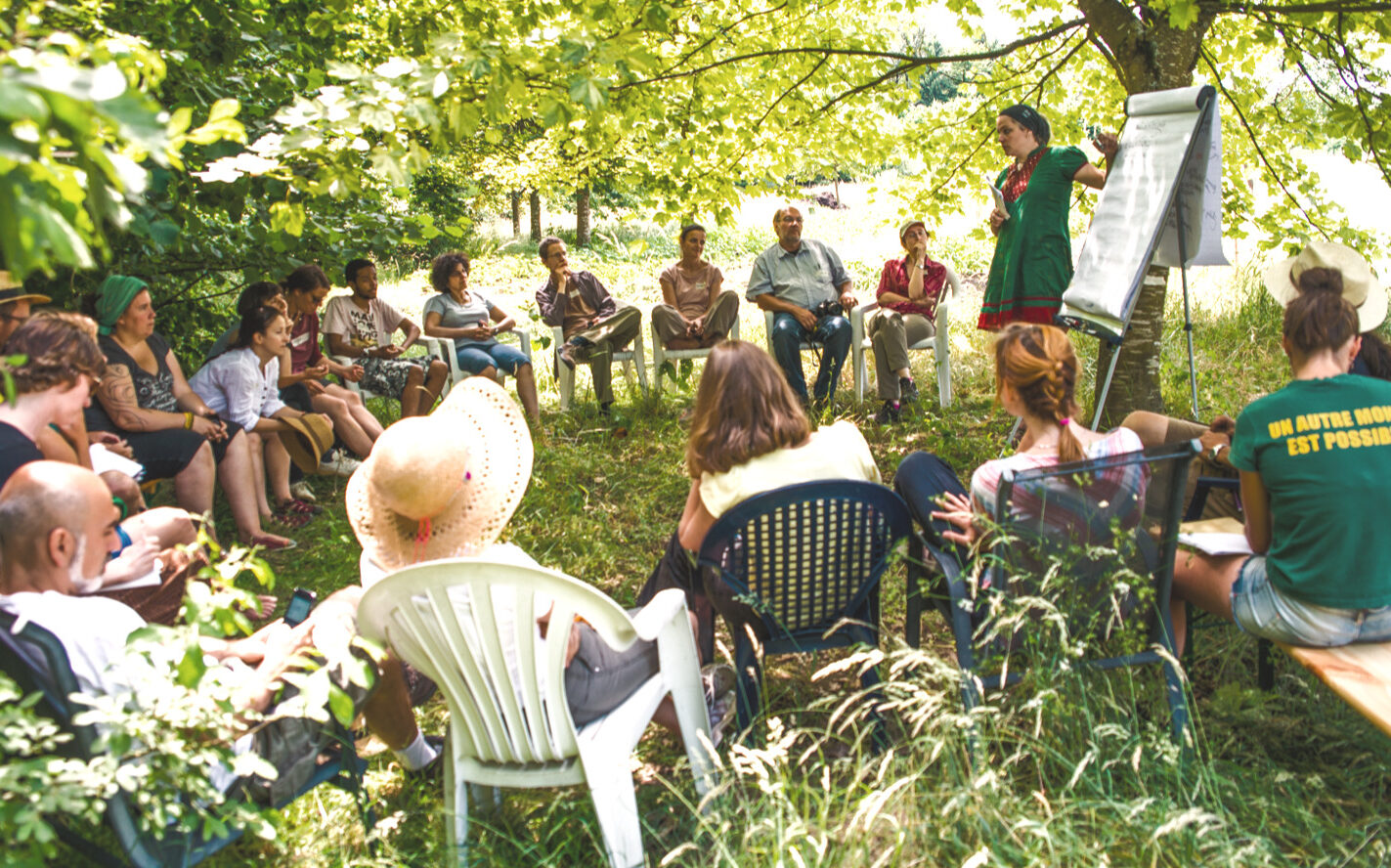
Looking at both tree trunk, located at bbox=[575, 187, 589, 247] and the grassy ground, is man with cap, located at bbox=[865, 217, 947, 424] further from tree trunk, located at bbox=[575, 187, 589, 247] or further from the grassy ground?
tree trunk, located at bbox=[575, 187, 589, 247]

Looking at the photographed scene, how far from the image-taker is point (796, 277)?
6516mm

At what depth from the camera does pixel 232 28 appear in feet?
15.3

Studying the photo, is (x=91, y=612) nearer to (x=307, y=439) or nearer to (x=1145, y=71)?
(x=307, y=439)

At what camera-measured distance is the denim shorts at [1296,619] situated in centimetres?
219

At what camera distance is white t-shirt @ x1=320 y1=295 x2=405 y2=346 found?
582 cm

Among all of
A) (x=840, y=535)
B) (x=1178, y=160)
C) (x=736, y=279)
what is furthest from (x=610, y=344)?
(x=736, y=279)

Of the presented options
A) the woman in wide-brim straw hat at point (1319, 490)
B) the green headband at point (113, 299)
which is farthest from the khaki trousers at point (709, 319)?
the woman in wide-brim straw hat at point (1319, 490)

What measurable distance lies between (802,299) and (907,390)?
0.96 meters

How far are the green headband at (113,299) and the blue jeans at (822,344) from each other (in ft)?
12.2

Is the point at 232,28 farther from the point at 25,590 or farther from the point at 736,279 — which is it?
the point at 736,279

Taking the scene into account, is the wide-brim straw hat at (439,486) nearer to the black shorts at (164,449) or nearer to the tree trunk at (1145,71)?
the black shorts at (164,449)

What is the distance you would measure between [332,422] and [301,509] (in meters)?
0.58

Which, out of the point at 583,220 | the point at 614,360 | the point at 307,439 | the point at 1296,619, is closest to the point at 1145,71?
the point at 1296,619

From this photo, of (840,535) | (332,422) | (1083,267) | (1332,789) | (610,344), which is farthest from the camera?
(610,344)
